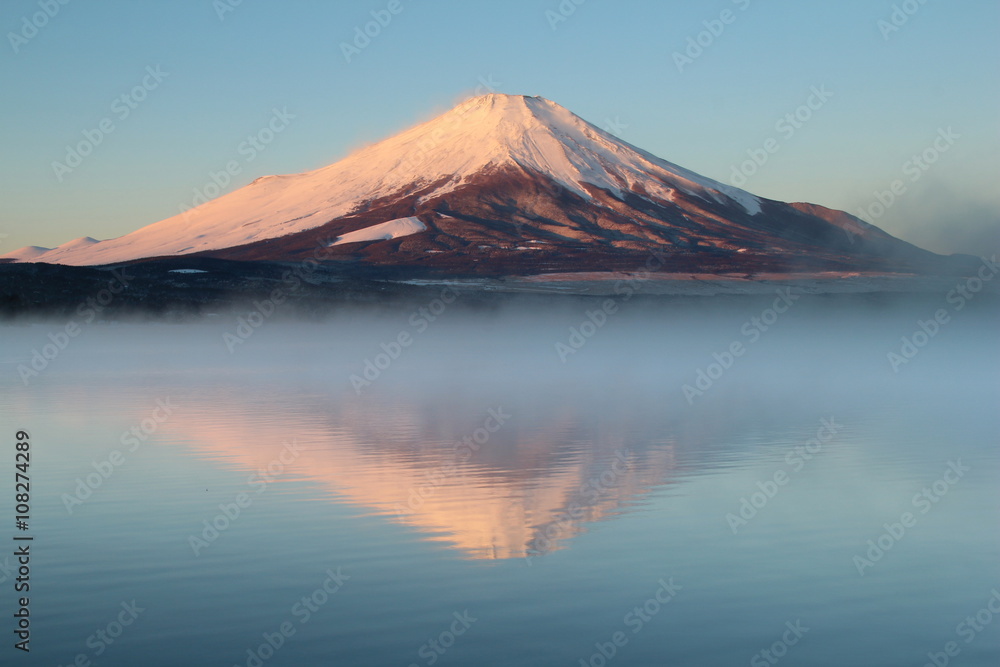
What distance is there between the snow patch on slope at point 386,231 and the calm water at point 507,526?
351ft

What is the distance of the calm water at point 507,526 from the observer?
8164 mm

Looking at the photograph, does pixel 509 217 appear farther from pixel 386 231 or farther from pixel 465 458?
pixel 465 458

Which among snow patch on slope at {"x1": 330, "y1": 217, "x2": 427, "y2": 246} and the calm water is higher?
the calm water

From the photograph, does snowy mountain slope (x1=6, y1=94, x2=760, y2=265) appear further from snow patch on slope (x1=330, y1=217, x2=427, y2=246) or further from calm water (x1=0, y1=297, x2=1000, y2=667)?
calm water (x1=0, y1=297, x2=1000, y2=667)

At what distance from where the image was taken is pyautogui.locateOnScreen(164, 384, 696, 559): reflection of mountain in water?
11883 millimetres

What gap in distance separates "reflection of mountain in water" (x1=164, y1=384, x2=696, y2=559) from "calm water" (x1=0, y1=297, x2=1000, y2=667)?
0.23 feet

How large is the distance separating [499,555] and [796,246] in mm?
136139

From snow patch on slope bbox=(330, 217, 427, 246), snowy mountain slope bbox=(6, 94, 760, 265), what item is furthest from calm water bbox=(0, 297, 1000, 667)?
snowy mountain slope bbox=(6, 94, 760, 265)

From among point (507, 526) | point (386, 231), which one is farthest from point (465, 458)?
point (386, 231)

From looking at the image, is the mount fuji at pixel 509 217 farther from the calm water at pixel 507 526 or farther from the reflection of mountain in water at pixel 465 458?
the calm water at pixel 507 526

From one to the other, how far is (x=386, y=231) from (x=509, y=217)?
17896mm

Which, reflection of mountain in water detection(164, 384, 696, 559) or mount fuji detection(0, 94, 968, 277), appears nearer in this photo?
reflection of mountain in water detection(164, 384, 696, 559)

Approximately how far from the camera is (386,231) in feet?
447

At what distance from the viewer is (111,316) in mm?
65500
